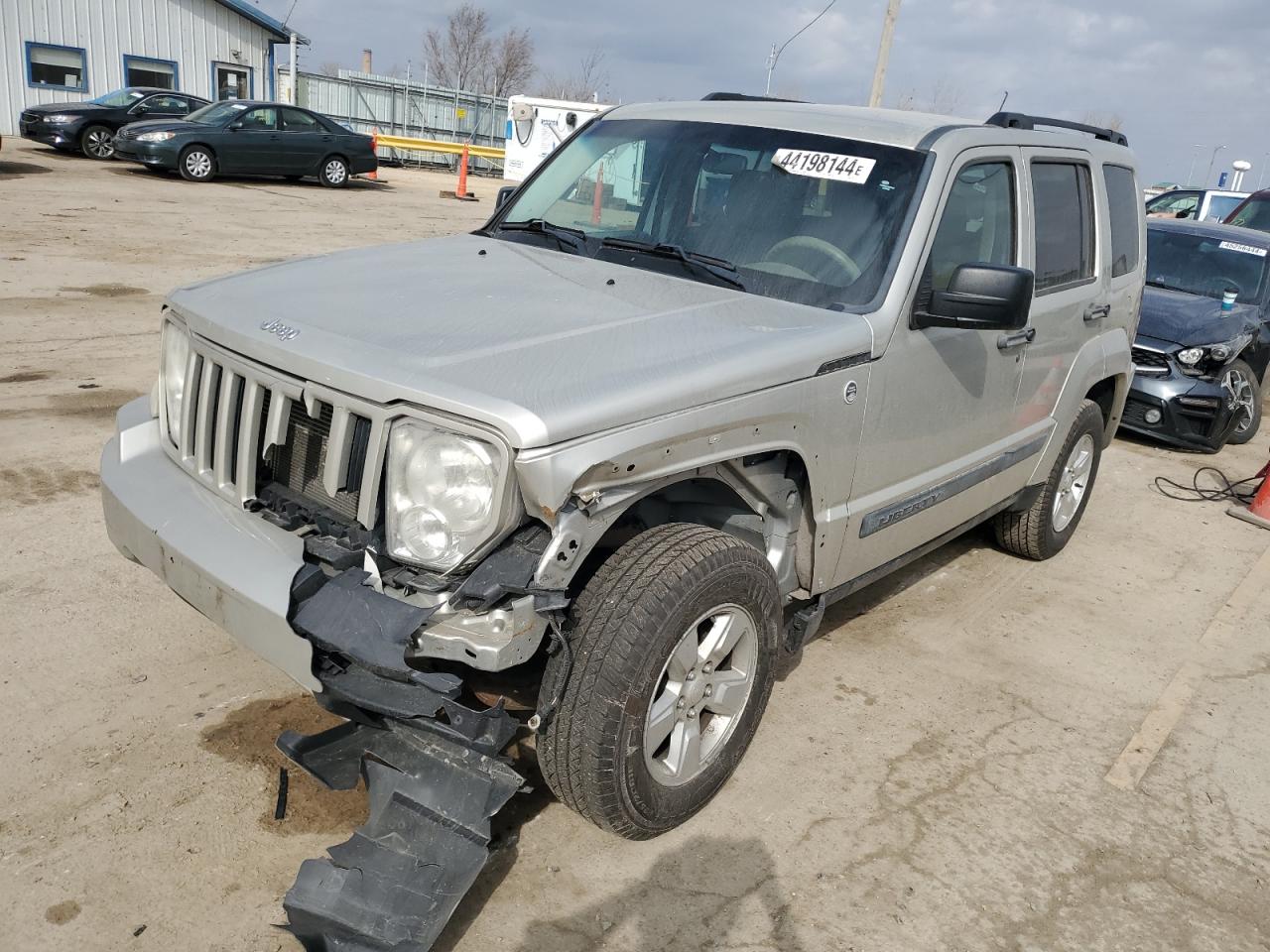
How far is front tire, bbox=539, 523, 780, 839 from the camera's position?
2621mm

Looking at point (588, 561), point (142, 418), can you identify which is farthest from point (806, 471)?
point (142, 418)

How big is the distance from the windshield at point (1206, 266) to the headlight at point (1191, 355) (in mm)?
1296

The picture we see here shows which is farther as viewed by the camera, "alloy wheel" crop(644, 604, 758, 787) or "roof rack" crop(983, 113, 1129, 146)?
"roof rack" crop(983, 113, 1129, 146)

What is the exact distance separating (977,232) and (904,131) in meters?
0.48

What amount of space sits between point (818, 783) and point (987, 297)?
168cm

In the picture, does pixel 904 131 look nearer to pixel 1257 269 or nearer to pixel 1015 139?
pixel 1015 139

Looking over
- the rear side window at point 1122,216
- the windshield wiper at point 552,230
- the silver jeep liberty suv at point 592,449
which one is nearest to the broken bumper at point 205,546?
the silver jeep liberty suv at point 592,449

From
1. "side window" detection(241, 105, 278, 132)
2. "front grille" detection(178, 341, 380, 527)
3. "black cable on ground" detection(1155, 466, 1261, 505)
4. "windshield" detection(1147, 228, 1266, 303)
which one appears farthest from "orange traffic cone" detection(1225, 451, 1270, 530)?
"side window" detection(241, 105, 278, 132)

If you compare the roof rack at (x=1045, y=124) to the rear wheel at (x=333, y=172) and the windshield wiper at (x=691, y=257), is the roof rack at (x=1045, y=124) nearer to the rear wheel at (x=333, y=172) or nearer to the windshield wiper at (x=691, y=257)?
the windshield wiper at (x=691, y=257)

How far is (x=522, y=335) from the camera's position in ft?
9.23

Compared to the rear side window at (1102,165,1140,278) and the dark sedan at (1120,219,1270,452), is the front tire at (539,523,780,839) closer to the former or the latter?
the rear side window at (1102,165,1140,278)

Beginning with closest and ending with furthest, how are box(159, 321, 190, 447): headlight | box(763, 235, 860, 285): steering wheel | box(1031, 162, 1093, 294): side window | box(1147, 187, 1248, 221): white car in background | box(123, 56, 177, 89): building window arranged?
box(159, 321, 190, 447): headlight, box(763, 235, 860, 285): steering wheel, box(1031, 162, 1093, 294): side window, box(1147, 187, 1248, 221): white car in background, box(123, 56, 177, 89): building window

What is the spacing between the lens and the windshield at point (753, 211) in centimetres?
348

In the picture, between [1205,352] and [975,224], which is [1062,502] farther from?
[1205,352]
